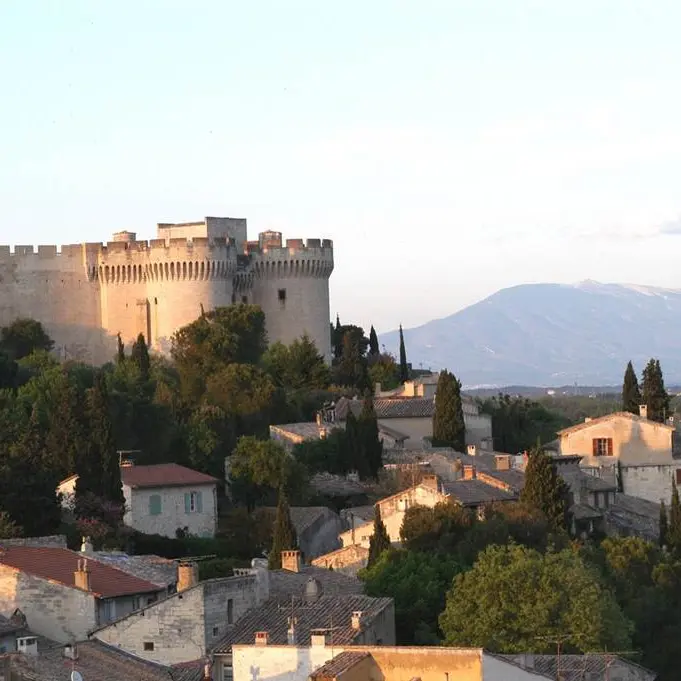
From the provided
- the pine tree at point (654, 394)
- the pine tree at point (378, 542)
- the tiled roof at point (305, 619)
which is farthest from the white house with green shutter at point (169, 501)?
the pine tree at point (654, 394)

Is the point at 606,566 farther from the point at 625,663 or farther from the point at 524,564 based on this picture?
the point at 625,663

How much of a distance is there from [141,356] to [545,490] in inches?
944

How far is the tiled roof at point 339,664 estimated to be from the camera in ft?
97.2

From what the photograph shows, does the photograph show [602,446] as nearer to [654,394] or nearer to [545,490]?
[654,394]

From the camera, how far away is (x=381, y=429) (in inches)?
2665

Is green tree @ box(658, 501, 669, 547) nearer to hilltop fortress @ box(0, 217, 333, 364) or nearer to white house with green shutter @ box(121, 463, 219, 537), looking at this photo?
white house with green shutter @ box(121, 463, 219, 537)

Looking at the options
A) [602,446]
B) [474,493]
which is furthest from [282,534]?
[602,446]

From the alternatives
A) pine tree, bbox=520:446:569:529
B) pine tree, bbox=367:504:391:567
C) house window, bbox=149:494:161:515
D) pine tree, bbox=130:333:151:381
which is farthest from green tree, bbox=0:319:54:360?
pine tree, bbox=367:504:391:567

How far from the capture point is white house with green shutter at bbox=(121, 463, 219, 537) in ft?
176

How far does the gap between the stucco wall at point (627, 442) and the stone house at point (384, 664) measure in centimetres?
3623

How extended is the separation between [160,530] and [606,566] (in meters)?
11.8

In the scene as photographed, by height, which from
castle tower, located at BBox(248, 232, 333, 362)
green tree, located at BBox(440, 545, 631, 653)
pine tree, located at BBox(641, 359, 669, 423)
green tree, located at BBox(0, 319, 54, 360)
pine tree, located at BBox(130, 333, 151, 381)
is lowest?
green tree, located at BBox(440, 545, 631, 653)

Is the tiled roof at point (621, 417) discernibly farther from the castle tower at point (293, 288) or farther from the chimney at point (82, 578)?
the chimney at point (82, 578)

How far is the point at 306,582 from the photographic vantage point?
1532 inches
